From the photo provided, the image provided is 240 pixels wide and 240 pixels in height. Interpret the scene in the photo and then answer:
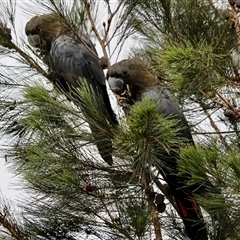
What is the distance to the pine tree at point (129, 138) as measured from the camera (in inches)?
74.8

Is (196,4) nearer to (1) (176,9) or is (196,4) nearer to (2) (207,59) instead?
(1) (176,9)

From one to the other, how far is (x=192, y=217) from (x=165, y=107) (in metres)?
0.44

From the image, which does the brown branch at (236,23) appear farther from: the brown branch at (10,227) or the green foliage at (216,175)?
the brown branch at (10,227)

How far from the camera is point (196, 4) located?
108 inches

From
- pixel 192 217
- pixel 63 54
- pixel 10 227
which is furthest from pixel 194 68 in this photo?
pixel 63 54

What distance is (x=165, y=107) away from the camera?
2295 mm

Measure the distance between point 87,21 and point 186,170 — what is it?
0.96 meters

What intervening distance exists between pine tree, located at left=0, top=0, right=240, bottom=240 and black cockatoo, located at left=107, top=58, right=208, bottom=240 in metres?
0.05

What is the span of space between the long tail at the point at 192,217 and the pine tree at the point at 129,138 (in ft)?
0.16

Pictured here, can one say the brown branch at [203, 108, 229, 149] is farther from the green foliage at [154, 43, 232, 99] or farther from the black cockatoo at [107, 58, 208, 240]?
the green foliage at [154, 43, 232, 99]

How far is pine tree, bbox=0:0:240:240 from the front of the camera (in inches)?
74.8

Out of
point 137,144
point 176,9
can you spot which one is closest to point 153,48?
point 176,9

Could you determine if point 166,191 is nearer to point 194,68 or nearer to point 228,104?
point 228,104

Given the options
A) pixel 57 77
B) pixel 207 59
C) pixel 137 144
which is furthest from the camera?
pixel 57 77
